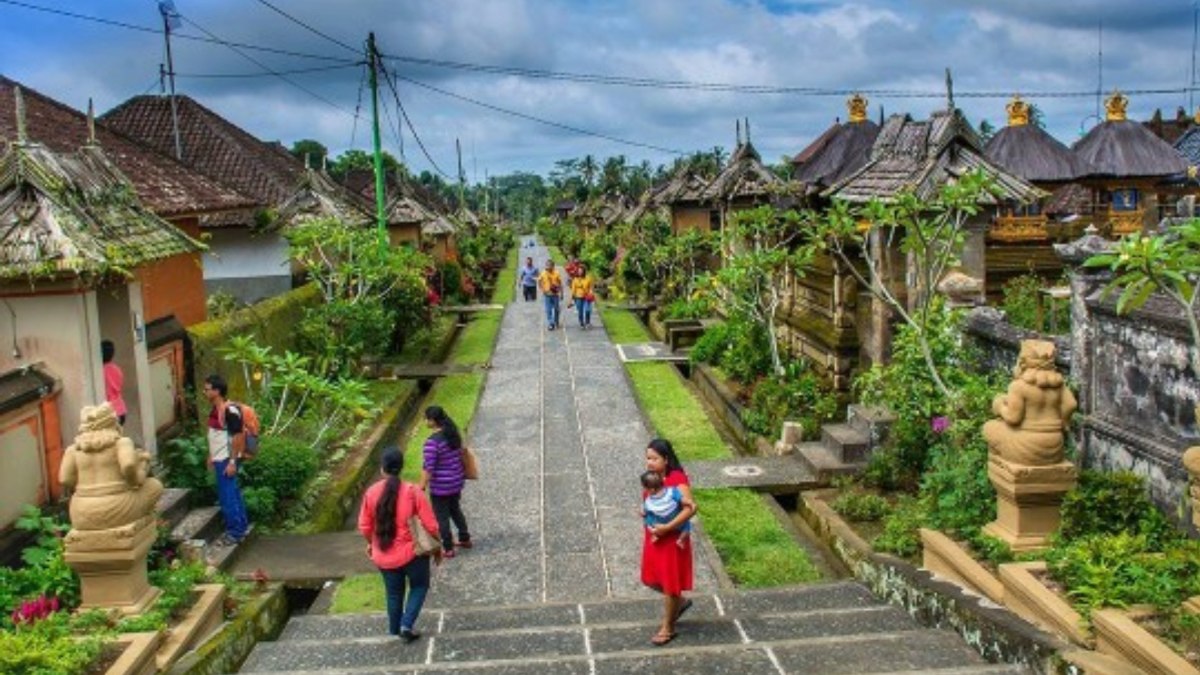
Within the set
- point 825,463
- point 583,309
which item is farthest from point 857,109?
point 825,463

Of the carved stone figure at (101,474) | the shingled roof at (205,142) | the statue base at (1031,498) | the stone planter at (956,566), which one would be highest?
the shingled roof at (205,142)

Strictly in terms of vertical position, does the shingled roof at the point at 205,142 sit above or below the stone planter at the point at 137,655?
above

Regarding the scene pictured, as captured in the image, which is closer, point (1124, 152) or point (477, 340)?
point (477, 340)

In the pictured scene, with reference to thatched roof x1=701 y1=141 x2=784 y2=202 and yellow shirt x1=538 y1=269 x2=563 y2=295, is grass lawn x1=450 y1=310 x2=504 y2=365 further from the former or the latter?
thatched roof x1=701 y1=141 x2=784 y2=202

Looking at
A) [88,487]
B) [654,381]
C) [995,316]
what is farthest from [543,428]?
[88,487]

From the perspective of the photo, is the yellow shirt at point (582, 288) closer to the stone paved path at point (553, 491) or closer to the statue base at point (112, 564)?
the stone paved path at point (553, 491)

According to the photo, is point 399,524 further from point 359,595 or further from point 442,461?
point 442,461

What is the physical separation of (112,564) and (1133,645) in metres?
5.88

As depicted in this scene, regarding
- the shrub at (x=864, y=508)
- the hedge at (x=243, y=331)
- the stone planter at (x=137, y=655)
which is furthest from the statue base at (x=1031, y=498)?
the hedge at (x=243, y=331)

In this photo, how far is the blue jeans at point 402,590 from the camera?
7.06 meters

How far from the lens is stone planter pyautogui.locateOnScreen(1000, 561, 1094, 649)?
5930mm

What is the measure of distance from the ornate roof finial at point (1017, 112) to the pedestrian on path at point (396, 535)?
23.9 metres

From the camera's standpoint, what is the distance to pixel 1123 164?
2642 cm

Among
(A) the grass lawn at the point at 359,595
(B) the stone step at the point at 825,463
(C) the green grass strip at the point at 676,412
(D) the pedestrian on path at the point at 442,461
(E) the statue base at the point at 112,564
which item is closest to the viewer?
(E) the statue base at the point at 112,564
